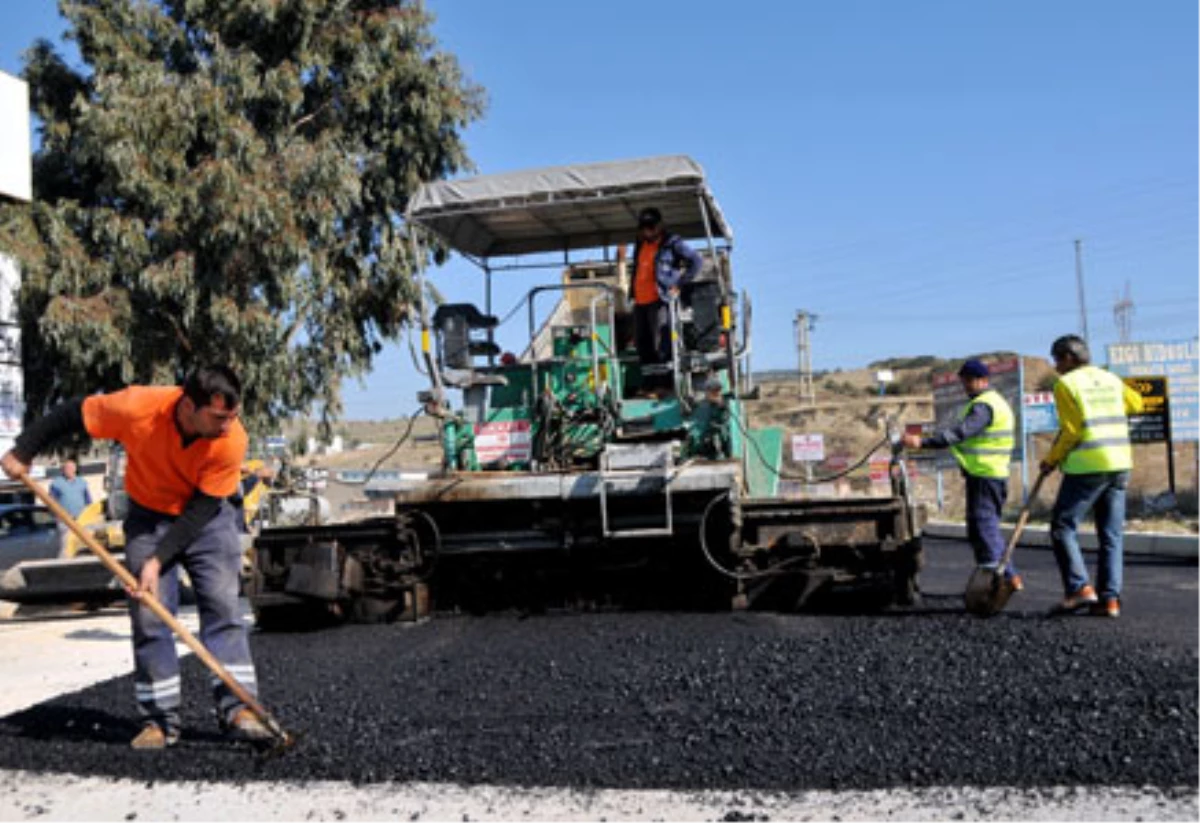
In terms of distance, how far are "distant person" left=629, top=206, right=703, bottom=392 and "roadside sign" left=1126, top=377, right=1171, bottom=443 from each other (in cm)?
1071

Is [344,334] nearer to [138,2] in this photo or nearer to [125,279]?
[125,279]

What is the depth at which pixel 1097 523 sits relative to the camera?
6.55m

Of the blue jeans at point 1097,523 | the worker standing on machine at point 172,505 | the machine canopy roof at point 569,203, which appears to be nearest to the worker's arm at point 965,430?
the blue jeans at point 1097,523

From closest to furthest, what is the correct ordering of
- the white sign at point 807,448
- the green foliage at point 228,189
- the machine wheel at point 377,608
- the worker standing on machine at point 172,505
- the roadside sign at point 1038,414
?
the worker standing on machine at point 172,505
the machine wheel at point 377,608
the green foliage at point 228,189
the roadside sign at point 1038,414
the white sign at point 807,448

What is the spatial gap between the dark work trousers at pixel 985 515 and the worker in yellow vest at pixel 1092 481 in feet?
1.04

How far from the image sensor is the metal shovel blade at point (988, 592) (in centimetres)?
608

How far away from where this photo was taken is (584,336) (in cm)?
771

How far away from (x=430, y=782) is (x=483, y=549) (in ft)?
10.1

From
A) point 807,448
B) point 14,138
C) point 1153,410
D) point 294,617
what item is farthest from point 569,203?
point 807,448

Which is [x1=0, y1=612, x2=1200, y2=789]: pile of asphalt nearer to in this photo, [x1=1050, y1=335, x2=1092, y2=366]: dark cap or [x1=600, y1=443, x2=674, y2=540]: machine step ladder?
[x1=600, y1=443, x2=674, y2=540]: machine step ladder

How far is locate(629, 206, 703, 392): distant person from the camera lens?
281 inches

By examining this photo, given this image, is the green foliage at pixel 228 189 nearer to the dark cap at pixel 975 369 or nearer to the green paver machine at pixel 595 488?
the green paver machine at pixel 595 488

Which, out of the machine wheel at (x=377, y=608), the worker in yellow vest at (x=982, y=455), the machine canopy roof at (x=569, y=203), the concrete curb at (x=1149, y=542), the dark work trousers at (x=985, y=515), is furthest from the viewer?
the concrete curb at (x=1149, y=542)

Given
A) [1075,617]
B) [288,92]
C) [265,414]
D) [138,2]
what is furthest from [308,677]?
[138,2]
